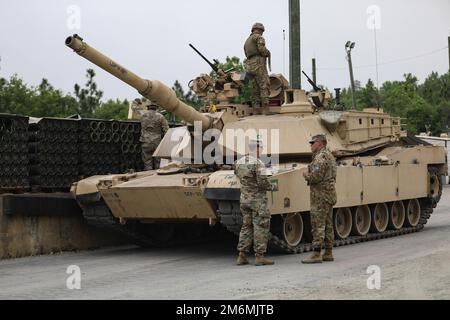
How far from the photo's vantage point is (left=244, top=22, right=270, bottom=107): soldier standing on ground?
1627 cm

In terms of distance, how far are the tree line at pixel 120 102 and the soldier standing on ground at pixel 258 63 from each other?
16.1 metres

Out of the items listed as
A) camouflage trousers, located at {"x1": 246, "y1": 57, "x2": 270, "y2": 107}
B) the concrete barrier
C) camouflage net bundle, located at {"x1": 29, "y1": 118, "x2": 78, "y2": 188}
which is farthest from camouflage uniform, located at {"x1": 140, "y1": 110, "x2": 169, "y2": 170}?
camouflage trousers, located at {"x1": 246, "y1": 57, "x2": 270, "y2": 107}

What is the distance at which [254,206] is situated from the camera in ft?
41.0

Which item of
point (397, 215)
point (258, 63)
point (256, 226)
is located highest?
point (258, 63)

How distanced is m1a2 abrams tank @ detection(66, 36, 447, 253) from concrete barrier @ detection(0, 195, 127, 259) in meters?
0.76

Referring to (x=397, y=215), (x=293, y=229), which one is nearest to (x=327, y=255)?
(x=293, y=229)

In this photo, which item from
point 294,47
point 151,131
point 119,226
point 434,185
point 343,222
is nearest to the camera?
point 119,226

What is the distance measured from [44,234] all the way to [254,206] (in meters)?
4.52

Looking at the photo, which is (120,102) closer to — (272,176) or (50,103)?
(50,103)

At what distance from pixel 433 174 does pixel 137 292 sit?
10816 mm

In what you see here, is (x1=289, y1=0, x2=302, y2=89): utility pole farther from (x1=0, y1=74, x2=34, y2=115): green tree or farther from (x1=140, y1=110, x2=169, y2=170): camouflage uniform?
(x1=0, y1=74, x2=34, y2=115): green tree

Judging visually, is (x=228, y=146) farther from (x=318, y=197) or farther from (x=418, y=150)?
(x=418, y=150)

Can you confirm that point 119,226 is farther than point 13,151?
Yes
